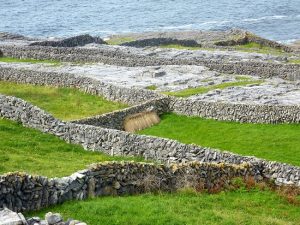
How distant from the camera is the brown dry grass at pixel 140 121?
43969 mm

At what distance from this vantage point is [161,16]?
193000 millimetres

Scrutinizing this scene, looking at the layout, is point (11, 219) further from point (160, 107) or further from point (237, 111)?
point (160, 107)

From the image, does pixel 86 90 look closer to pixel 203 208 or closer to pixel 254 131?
pixel 254 131

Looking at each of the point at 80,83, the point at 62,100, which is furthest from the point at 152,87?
the point at 62,100

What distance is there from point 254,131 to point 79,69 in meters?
27.7

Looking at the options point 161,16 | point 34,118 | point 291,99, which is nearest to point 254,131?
point 291,99

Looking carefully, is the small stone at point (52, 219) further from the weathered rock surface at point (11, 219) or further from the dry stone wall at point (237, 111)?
the dry stone wall at point (237, 111)

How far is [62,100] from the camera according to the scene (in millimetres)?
53125

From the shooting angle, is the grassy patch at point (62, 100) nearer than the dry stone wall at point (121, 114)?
No

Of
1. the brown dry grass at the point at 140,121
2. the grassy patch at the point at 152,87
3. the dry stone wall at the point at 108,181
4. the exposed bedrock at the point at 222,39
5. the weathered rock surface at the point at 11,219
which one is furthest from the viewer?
the exposed bedrock at the point at 222,39

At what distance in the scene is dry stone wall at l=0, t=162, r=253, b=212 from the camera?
1880 cm

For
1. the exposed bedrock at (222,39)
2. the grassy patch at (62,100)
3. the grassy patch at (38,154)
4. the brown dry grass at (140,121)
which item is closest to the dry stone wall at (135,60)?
the grassy patch at (62,100)

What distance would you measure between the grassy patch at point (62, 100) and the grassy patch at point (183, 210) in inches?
940

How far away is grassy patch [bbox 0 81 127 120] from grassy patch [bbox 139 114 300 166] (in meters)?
5.82
